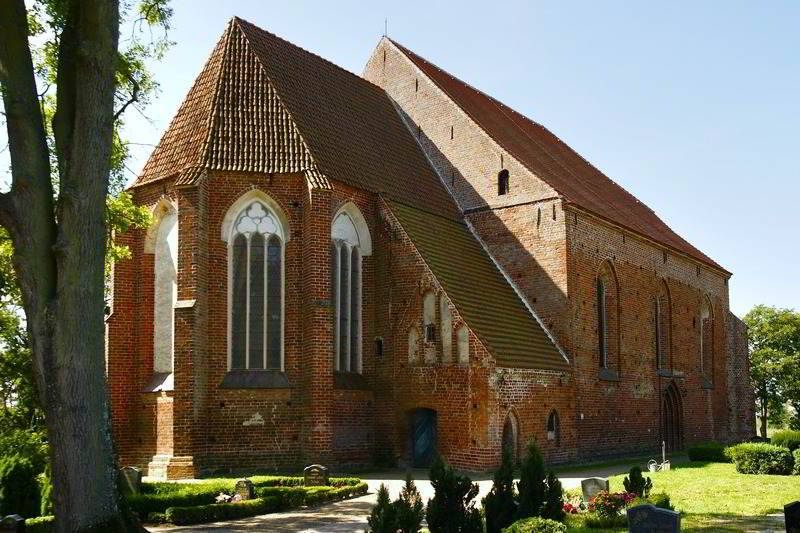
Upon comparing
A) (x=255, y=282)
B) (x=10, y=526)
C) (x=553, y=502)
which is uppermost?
(x=255, y=282)

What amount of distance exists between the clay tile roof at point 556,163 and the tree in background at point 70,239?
15745 millimetres

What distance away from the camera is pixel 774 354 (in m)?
54.1

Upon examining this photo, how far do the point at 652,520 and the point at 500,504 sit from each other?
244cm

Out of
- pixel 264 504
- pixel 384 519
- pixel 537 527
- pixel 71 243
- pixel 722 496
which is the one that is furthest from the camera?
pixel 722 496

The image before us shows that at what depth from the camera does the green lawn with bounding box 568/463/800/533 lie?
12.6 m

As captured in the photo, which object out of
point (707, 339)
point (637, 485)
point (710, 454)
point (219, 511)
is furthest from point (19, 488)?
point (707, 339)

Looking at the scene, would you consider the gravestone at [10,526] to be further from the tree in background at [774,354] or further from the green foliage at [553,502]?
Result: the tree in background at [774,354]

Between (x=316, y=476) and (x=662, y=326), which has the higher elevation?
(x=662, y=326)

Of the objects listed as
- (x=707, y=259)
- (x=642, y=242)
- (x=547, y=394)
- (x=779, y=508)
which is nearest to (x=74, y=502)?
(x=779, y=508)

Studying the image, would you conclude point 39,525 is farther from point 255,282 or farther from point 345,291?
point 345,291

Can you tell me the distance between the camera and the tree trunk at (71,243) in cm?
1031

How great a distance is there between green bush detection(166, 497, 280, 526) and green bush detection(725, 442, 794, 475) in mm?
12091

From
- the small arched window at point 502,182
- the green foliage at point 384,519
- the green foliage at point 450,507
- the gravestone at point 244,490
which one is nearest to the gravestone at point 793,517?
the green foliage at point 450,507

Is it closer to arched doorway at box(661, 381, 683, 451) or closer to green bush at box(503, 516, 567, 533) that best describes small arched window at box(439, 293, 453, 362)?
green bush at box(503, 516, 567, 533)
